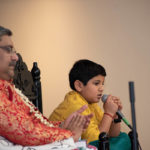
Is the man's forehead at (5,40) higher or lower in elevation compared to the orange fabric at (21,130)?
higher

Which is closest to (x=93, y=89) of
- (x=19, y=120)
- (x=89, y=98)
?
(x=89, y=98)

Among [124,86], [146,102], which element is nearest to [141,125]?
[146,102]

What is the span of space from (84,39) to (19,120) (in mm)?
1622

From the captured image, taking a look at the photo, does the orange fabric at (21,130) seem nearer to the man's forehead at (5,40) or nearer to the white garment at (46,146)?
the white garment at (46,146)

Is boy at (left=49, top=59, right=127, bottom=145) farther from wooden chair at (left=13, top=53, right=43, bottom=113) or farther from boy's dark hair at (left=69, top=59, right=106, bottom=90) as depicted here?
wooden chair at (left=13, top=53, right=43, bottom=113)

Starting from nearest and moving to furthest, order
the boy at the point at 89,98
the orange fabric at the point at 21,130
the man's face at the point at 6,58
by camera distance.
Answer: the orange fabric at the point at 21,130 → the man's face at the point at 6,58 → the boy at the point at 89,98

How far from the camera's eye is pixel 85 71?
183cm

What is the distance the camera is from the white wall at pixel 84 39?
2.57 metres

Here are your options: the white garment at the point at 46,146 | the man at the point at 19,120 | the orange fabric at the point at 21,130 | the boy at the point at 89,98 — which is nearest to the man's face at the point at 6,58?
the man at the point at 19,120

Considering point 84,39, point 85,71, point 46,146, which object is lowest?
point 46,146

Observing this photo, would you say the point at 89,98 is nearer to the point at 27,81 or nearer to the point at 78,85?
the point at 78,85

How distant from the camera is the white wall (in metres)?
2.57

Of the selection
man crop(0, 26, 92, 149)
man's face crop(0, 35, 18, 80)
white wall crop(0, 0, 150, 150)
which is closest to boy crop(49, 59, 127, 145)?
man crop(0, 26, 92, 149)

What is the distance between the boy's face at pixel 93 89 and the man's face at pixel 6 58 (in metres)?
0.63
